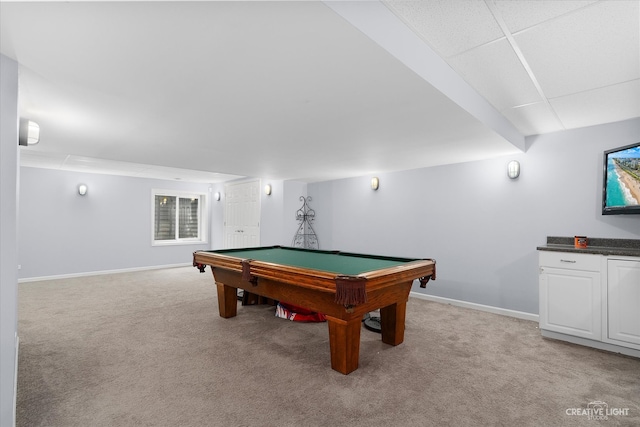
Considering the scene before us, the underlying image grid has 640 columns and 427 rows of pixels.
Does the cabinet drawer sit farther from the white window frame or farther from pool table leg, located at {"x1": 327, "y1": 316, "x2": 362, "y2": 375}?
the white window frame

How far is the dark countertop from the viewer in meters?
2.64

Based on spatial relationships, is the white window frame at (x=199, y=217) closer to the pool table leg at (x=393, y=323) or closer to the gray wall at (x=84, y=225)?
the gray wall at (x=84, y=225)

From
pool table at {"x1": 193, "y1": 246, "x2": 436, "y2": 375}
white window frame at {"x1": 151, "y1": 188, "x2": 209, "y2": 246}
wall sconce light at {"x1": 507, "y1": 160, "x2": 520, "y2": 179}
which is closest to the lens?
pool table at {"x1": 193, "y1": 246, "x2": 436, "y2": 375}

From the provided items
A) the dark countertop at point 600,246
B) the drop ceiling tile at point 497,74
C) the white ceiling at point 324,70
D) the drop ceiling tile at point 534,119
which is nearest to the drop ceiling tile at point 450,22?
the white ceiling at point 324,70

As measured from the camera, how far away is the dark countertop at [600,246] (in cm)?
264

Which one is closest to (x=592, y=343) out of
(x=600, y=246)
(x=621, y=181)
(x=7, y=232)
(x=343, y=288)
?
(x=600, y=246)

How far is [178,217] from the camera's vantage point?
7855 millimetres

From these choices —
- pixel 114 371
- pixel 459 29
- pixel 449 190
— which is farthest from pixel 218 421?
pixel 449 190

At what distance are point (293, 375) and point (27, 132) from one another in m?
2.89

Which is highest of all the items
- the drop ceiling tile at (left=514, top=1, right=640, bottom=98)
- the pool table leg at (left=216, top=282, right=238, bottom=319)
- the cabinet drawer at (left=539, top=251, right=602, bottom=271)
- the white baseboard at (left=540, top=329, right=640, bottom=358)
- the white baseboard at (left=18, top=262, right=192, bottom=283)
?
the drop ceiling tile at (left=514, top=1, right=640, bottom=98)

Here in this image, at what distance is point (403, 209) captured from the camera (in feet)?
16.0

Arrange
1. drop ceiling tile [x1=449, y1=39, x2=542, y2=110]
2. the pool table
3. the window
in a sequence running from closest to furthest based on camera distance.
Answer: drop ceiling tile [x1=449, y1=39, x2=542, y2=110] → the pool table → the window

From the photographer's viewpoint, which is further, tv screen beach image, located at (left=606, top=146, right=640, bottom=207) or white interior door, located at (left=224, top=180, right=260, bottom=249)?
white interior door, located at (left=224, top=180, right=260, bottom=249)

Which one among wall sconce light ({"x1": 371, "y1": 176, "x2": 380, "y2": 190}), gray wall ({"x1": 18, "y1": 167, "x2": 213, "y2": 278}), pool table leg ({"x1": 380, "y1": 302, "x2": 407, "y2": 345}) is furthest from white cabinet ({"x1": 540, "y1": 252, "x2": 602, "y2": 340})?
gray wall ({"x1": 18, "y1": 167, "x2": 213, "y2": 278})
